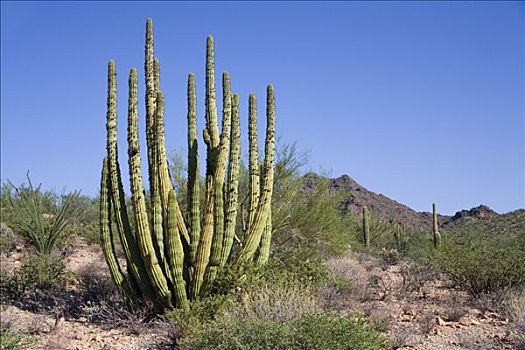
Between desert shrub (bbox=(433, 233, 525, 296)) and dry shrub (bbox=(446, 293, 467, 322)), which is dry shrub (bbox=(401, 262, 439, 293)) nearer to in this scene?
desert shrub (bbox=(433, 233, 525, 296))

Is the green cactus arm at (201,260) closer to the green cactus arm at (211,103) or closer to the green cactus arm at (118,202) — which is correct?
the green cactus arm at (118,202)

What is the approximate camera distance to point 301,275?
11.1m

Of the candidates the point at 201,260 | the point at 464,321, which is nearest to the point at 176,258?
the point at 201,260

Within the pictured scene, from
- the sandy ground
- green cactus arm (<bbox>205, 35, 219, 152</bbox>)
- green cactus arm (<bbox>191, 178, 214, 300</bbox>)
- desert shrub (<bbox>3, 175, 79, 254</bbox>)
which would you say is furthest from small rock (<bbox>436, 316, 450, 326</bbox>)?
desert shrub (<bbox>3, 175, 79, 254</bbox>)

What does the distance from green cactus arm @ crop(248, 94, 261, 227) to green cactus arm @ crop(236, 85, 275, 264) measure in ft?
0.30

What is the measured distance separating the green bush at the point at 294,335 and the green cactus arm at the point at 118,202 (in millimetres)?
3443

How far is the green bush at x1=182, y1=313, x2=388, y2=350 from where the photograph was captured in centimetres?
707

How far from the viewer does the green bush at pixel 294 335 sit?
7066 millimetres

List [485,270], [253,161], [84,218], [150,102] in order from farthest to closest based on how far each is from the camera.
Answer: [84,218]
[485,270]
[253,161]
[150,102]

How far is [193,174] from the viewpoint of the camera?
10.8m

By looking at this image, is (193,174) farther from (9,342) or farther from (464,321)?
(464,321)

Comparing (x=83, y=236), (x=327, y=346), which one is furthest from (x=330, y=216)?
(x=327, y=346)

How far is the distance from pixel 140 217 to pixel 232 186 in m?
1.53

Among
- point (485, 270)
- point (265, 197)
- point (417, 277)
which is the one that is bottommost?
point (417, 277)
